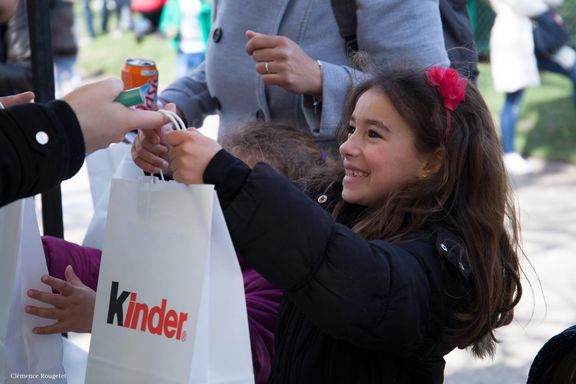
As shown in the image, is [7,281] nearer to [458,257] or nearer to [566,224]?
[458,257]

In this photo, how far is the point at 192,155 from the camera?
5.18 ft

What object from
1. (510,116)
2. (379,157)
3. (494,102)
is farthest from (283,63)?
(494,102)

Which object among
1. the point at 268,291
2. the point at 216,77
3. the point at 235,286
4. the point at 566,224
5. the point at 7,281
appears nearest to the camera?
the point at 235,286

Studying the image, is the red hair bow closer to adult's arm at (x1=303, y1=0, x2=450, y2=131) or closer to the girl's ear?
the girl's ear

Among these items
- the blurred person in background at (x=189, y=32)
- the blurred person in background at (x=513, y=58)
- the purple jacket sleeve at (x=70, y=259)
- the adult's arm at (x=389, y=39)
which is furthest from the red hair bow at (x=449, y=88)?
the blurred person in background at (x=189, y=32)

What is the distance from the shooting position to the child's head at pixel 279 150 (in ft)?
7.43

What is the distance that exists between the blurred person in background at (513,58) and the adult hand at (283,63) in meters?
4.80

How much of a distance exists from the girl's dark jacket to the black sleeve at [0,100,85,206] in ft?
0.83

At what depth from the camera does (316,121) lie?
2.28 m

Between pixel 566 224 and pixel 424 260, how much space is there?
412 cm

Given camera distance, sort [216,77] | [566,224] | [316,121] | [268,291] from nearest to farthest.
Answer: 1. [268,291]
2. [316,121]
3. [216,77]
4. [566,224]

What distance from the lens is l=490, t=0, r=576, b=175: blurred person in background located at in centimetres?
670

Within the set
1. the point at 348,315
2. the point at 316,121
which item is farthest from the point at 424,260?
the point at 316,121

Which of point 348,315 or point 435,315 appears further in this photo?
point 435,315
